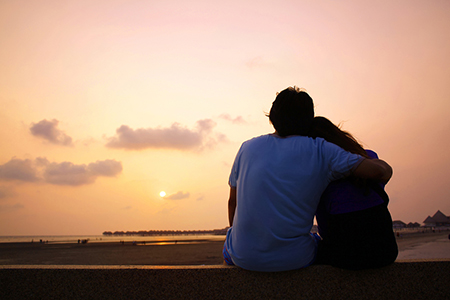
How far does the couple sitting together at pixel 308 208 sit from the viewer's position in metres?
1.37

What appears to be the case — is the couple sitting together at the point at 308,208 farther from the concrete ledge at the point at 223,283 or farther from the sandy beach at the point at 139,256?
the sandy beach at the point at 139,256

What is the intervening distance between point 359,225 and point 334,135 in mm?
524

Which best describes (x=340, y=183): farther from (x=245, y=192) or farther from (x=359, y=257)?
(x=245, y=192)

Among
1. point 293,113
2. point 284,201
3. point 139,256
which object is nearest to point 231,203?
point 284,201

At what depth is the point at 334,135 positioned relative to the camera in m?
1.62

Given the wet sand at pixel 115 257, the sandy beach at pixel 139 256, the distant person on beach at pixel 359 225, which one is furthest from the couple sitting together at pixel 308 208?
the wet sand at pixel 115 257

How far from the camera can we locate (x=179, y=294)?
1.36 meters

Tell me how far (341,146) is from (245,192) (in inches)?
24.4

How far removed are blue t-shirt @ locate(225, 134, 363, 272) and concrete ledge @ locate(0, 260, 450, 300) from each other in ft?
0.31

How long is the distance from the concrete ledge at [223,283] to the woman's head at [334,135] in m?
0.63

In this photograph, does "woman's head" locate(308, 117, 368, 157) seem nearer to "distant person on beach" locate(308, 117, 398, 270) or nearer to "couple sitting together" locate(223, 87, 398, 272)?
"couple sitting together" locate(223, 87, 398, 272)

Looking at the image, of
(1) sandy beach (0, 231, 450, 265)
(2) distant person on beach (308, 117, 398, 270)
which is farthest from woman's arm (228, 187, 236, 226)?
(1) sandy beach (0, 231, 450, 265)

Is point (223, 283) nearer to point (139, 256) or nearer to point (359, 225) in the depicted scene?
point (359, 225)

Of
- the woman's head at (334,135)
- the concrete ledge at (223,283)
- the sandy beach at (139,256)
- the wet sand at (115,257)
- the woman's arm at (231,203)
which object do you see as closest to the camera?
the concrete ledge at (223,283)
